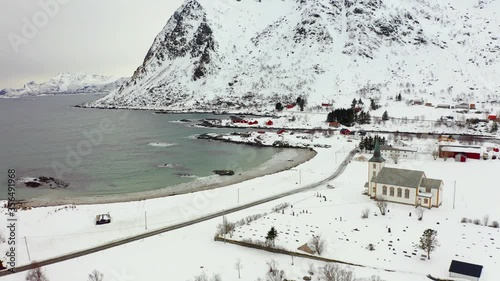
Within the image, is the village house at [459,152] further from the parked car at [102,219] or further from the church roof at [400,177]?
the parked car at [102,219]

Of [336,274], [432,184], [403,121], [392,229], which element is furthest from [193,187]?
[403,121]

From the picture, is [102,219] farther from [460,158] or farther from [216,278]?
[460,158]

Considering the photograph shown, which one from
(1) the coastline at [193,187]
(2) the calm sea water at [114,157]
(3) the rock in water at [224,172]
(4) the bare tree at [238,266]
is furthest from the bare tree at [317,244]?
(3) the rock in water at [224,172]

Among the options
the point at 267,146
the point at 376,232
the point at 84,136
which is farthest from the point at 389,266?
the point at 84,136

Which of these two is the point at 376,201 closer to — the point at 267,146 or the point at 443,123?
the point at 267,146

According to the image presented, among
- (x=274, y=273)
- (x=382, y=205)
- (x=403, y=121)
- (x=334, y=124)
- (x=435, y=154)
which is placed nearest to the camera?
(x=274, y=273)

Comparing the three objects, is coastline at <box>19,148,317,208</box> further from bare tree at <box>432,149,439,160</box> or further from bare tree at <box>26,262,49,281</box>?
bare tree at <box>432,149,439,160</box>
